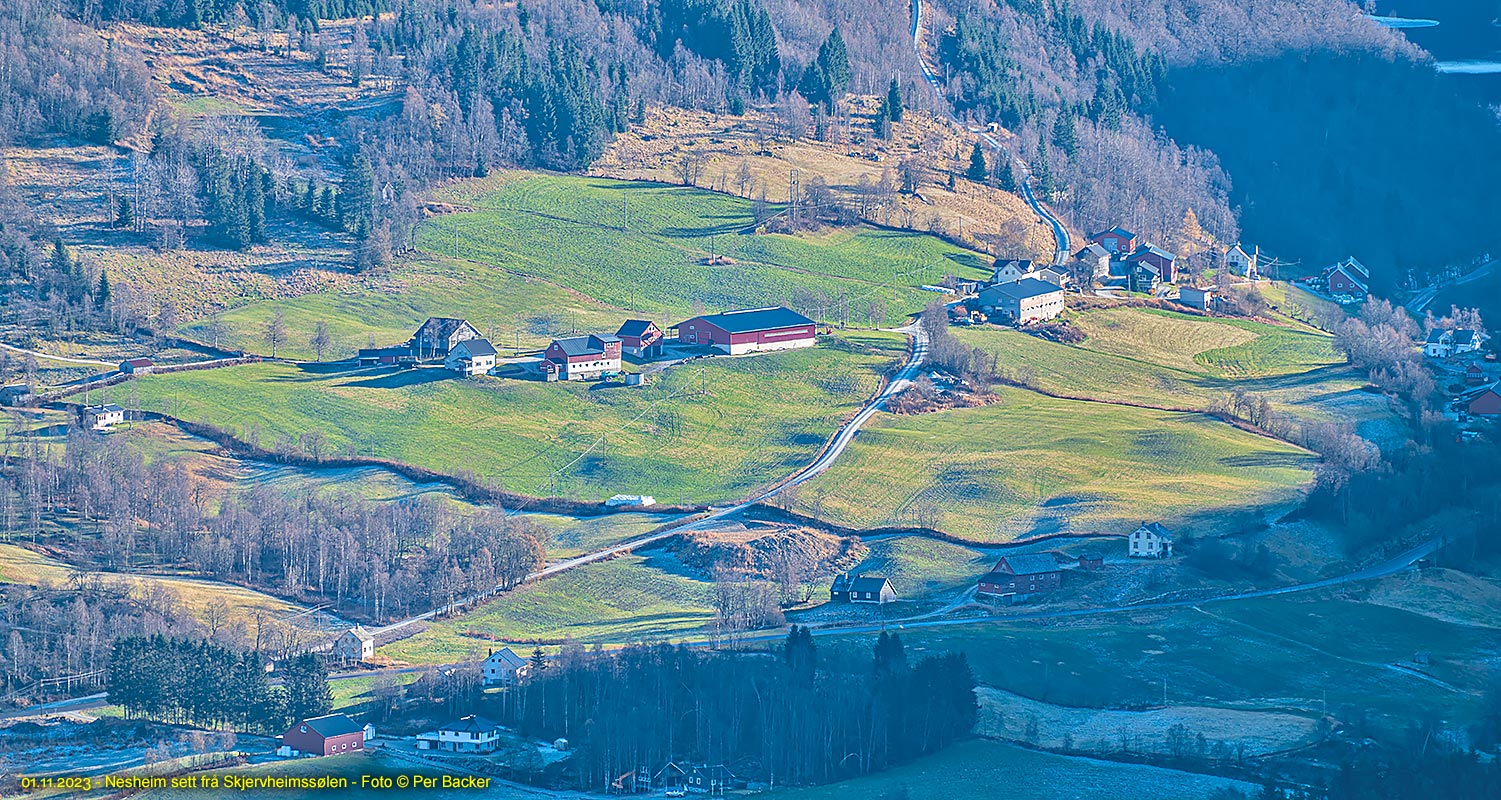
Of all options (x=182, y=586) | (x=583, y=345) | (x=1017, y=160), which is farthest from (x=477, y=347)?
(x=1017, y=160)

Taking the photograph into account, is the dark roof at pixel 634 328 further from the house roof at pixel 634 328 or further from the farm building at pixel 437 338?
the farm building at pixel 437 338

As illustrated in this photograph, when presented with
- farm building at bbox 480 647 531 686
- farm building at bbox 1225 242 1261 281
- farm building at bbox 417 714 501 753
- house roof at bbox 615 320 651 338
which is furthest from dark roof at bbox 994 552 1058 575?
farm building at bbox 1225 242 1261 281

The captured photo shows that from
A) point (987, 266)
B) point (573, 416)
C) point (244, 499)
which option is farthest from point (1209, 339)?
point (244, 499)

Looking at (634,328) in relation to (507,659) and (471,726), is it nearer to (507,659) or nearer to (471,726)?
(507,659)

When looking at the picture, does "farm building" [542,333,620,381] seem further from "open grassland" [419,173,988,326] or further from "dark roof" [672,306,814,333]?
"open grassland" [419,173,988,326]

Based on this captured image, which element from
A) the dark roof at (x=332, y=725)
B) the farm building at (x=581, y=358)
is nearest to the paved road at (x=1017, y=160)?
the farm building at (x=581, y=358)
